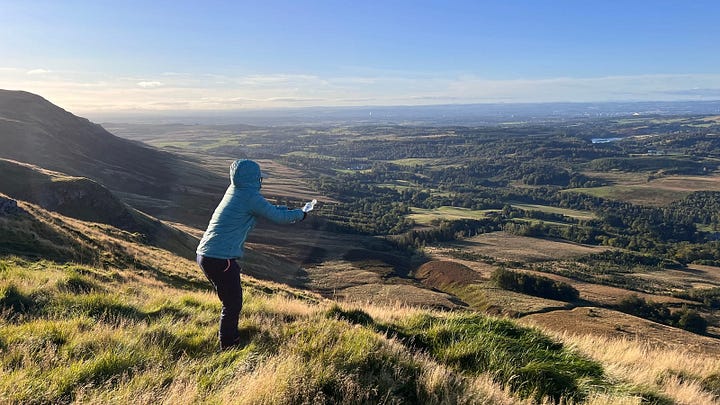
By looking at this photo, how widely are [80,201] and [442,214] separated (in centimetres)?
11961

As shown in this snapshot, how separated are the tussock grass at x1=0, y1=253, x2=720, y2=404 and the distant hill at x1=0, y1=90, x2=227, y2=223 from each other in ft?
278

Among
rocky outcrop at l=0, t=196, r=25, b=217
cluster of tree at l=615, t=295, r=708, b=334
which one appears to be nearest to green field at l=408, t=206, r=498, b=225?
cluster of tree at l=615, t=295, r=708, b=334

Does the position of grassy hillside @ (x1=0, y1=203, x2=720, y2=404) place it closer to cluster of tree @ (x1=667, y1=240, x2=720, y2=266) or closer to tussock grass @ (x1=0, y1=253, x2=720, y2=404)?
tussock grass @ (x1=0, y1=253, x2=720, y2=404)

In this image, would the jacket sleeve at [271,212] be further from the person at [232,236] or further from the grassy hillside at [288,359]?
the grassy hillside at [288,359]

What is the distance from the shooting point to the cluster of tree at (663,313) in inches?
2350

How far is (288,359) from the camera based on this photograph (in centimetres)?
504

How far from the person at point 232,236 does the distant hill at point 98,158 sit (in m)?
86.2

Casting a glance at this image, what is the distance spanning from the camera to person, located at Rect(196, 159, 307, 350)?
19.7 ft

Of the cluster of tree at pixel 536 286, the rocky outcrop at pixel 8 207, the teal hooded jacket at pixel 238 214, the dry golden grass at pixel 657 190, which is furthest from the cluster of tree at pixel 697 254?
the teal hooded jacket at pixel 238 214

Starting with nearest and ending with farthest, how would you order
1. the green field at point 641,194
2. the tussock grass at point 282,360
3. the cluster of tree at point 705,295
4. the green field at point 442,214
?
the tussock grass at point 282,360 → the cluster of tree at point 705,295 → the green field at point 442,214 → the green field at point 641,194

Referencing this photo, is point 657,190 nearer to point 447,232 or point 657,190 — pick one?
point 657,190

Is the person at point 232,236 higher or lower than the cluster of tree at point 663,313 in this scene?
higher

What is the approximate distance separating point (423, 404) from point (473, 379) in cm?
108

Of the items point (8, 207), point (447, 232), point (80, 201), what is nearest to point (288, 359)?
point (8, 207)
